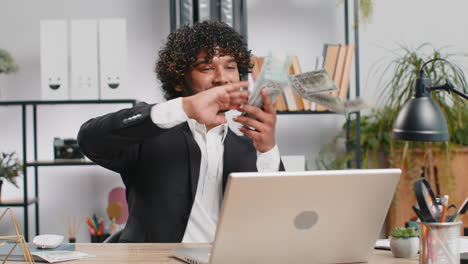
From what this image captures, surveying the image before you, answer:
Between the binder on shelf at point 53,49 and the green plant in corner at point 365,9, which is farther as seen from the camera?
the green plant in corner at point 365,9

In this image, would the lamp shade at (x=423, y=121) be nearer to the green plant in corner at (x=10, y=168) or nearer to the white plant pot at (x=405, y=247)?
the white plant pot at (x=405, y=247)

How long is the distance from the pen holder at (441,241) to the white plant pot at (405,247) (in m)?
0.19

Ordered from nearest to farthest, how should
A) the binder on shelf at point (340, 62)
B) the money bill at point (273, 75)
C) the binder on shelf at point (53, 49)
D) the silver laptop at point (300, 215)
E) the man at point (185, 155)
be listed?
1. the silver laptop at point (300, 215)
2. the money bill at point (273, 75)
3. the man at point (185, 155)
4. the binder on shelf at point (53, 49)
5. the binder on shelf at point (340, 62)

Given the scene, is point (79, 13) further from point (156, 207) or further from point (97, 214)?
point (156, 207)

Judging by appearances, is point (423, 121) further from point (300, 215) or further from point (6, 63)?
point (6, 63)

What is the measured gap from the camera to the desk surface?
146cm

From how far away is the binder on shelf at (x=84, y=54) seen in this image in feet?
10.3

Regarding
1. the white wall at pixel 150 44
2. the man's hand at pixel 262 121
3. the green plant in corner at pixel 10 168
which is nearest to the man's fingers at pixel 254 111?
the man's hand at pixel 262 121

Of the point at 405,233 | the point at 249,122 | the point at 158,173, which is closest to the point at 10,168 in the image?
the point at 158,173

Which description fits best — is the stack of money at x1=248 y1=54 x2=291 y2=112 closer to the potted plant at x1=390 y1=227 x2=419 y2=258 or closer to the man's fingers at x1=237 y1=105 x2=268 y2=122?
the man's fingers at x1=237 y1=105 x2=268 y2=122

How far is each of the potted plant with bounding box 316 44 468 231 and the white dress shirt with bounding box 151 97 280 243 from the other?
140 cm

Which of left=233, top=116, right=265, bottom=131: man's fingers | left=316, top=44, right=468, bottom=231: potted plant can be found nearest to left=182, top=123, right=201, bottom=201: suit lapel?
left=233, top=116, right=265, bottom=131: man's fingers

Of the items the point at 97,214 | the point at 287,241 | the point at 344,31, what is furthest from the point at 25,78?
the point at 287,241

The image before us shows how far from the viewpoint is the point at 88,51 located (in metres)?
3.15
